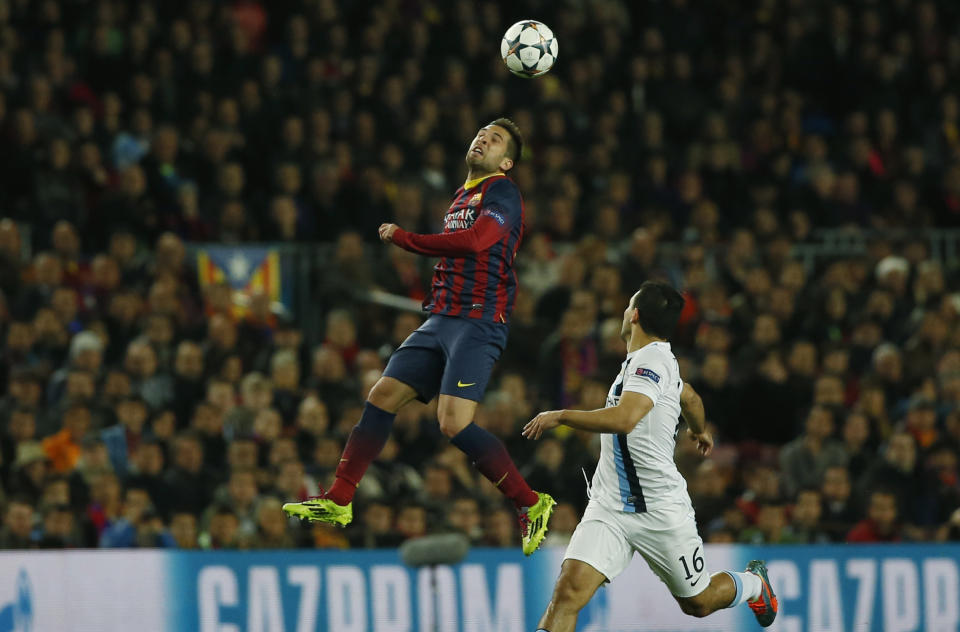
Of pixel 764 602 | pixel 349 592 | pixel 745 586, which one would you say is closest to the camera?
pixel 745 586

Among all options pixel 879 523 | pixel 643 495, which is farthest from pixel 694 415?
pixel 879 523

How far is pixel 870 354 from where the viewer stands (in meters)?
13.2

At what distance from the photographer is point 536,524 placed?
26.0 feet

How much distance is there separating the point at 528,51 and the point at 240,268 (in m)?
5.28

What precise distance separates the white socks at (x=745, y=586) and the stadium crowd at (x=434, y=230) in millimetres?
2722

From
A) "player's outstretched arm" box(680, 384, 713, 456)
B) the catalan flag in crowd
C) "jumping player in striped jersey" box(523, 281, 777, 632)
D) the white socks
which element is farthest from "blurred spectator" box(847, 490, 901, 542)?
the catalan flag in crowd

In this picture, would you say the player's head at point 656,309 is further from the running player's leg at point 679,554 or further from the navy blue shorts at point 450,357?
the running player's leg at point 679,554

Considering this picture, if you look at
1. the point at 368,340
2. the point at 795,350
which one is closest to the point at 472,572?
the point at 368,340

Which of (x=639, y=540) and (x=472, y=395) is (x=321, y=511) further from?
(x=639, y=540)

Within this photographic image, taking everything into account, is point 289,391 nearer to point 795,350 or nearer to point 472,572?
point 472,572

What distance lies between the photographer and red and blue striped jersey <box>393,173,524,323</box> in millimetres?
7754

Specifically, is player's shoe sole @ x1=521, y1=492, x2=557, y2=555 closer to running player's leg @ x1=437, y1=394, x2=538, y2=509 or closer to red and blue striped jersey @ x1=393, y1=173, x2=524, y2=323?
running player's leg @ x1=437, y1=394, x2=538, y2=509

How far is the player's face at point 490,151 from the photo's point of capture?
7.85 metres

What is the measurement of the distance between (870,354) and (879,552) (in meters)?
3.22
